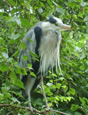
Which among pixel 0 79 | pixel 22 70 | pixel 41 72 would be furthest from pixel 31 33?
pixel 22 70

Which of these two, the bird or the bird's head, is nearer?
the bird's head

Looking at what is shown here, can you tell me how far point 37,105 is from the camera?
9.25ft

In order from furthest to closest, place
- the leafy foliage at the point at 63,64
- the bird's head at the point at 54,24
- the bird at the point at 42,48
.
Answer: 1. the bird at the point at 42,48
2. the bird's head at the point at 54,24
3. the leafy foliage at the point at 63,64

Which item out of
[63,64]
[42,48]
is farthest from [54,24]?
[63,64]

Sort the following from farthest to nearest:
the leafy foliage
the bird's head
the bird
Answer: the bird → the bird's head → the leafy foliage

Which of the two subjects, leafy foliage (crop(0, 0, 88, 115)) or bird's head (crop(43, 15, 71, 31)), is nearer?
leafy foliage (crop(0, 0, 88, 115))

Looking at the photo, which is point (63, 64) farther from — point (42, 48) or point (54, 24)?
point (54, 24)

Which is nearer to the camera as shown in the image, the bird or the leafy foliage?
the leafy foliage

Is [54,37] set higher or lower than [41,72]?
higher

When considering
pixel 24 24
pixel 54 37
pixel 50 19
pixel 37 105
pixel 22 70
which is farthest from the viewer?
pixel 37 105

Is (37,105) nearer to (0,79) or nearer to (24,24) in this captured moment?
(0,79)

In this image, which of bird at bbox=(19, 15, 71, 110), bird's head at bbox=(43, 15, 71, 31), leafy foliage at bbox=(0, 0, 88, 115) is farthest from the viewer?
bird at bbox=(19, 15, 71, 110)

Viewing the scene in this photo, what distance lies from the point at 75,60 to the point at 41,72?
752mm

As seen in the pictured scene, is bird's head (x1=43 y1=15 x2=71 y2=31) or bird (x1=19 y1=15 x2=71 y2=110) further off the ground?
bird's head (x1=43 y1=15 x2=71 y2=31)
